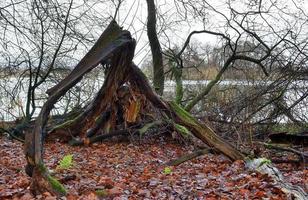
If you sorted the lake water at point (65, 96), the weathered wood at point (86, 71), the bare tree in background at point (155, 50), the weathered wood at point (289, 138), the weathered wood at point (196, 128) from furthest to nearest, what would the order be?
the lake water at point (65, 96) < the bare tree in background at point (155, 50) < the weathered wood at point (289, 138) < the weathered wood at point (196, 128) < the weathered wood at point (86, 71)

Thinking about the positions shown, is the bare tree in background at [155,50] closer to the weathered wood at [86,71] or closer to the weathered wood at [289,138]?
the weathered wood at [289,138]

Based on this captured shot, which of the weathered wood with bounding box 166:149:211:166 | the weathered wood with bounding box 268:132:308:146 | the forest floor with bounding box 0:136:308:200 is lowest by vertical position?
the forest floor with bounding box 0:136:308:200

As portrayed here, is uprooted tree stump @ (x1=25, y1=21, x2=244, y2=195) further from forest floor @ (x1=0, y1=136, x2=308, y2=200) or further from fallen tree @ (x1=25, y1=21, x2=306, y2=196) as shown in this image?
forest floor @ (x1=0, y1=136, x2=308, y2=200)

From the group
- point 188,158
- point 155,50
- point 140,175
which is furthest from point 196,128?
point 155,50

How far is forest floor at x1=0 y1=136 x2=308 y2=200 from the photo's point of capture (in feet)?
17.5

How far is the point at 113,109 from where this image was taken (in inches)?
366

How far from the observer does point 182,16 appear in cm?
1422

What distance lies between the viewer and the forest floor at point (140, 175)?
17.5 ft

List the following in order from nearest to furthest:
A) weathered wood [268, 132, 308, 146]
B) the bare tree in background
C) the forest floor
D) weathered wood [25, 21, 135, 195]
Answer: weathered wood [25, 21, 135, 195]
the forest floor
weathered wood [268, 132, 308, 146]
the bare tree in background

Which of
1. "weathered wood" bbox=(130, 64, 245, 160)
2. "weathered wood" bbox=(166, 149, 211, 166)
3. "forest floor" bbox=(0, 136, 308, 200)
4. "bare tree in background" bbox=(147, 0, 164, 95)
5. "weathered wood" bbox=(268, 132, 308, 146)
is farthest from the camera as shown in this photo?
"bare tree in background" bbox=(147, 0, 164, 95)

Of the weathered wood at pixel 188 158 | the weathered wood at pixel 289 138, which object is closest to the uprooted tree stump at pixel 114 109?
the weathered wood at pixel 188 158

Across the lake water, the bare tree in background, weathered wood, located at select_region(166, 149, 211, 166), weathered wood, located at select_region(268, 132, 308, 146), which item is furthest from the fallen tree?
the bare tree in background

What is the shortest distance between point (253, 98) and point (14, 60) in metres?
6.97

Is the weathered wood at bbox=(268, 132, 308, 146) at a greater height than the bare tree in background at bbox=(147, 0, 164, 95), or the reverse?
the bare tree in background at bbox=(147, 0, 164, 95)
